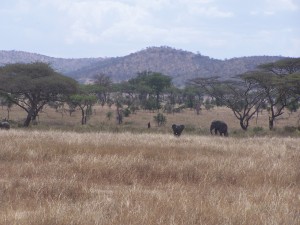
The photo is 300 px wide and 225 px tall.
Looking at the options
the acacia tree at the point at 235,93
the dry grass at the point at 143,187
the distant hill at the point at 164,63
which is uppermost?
the distant hill at the point at 164,63

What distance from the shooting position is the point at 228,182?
29.1 feet

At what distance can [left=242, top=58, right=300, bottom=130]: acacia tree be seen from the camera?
1373 inches

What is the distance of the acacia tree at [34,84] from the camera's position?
36594 millimetres

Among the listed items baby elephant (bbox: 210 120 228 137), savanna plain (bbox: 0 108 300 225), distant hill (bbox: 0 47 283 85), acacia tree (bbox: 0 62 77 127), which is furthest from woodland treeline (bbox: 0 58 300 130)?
distant hill (bbox: 0 47 283 85)

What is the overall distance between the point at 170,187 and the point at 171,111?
48.1 metres

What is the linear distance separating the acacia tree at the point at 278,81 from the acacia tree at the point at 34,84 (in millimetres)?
14901

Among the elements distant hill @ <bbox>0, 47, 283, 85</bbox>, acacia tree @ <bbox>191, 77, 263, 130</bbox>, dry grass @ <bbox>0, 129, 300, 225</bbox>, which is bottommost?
dry grass @ <bbox>0, 129, 300, 225</bbox>

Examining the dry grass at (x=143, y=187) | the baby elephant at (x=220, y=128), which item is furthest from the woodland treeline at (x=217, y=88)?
the dry grass at (x=143, y=187)

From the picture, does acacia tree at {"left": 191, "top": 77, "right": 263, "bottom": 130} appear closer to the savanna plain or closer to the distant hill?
the savanna plain

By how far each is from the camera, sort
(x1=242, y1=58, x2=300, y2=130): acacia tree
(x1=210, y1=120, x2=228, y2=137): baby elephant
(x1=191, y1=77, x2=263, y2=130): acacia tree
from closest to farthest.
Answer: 1. (x1=210, y1=120, x2=228, y2=137): baby elephant
2. (x1=242, y1=58, x2=300, y2=130): acacia tree
3. (x1=191, y1=77, x2=263, y2=130): acacia tree

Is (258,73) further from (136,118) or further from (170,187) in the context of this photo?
(170,187)

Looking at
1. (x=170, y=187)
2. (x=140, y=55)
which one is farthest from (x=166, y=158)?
(x=140, y=55)

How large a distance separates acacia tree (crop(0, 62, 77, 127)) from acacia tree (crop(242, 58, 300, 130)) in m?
14.9

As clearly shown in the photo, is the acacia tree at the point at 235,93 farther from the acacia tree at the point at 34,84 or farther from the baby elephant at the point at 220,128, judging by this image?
the acacia tree at the point at 34,84
